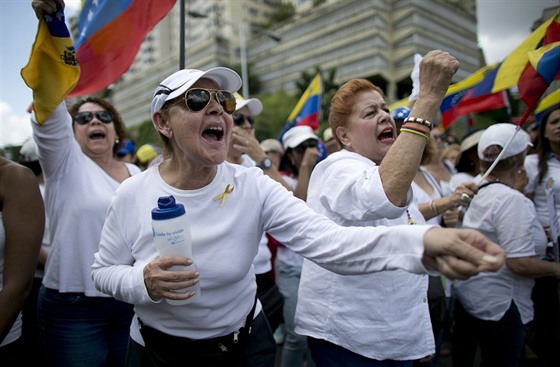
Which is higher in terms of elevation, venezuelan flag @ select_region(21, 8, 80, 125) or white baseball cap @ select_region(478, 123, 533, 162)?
venezuelan flag @ select_region(21, 8, 80, 125)

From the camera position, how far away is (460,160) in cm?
431

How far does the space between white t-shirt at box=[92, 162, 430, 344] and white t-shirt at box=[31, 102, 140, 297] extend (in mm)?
629

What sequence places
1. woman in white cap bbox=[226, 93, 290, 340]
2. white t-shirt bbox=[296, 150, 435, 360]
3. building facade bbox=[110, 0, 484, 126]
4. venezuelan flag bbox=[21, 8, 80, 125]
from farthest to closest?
building facade bbox=[110, 0, 484, 126], woman in white cap bbox=[226, 93, 290, 340], venezuelan flag bbox=[21, 8, 80, 125], white t-shirt bbox=[296, 150, 435, 360]

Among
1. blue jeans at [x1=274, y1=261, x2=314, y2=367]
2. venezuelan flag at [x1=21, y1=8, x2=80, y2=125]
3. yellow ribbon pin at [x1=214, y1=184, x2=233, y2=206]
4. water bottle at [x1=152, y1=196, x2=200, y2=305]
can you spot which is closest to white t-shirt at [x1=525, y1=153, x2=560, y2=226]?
blue jeans at [x1=274, y1=261, x2=314, y2=367]

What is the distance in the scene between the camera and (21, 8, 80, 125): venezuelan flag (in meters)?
2.32

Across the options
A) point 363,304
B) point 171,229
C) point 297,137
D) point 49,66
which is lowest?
point 363,304

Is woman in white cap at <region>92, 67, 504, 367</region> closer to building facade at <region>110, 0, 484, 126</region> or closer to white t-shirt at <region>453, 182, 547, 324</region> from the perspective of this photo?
white t-shirt at <region>453, 182, 547, 324</region>

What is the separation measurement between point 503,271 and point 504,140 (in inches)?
43.1

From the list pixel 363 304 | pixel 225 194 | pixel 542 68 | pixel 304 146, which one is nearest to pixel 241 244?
pixel 225 194

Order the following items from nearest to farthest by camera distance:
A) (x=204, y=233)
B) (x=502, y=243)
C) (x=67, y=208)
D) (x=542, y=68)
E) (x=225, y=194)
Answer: (x=204, y=233), (x=225, y=194), (x=67, y=208), (x=502, y=243), (x=542, y=68)

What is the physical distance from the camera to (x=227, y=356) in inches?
72.7

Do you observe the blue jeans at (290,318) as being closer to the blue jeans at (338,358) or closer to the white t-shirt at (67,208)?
the blue jeans at (338,358)

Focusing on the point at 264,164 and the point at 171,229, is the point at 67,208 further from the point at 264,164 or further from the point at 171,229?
the point at 264,164

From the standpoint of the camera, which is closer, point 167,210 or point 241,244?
point 167,210
